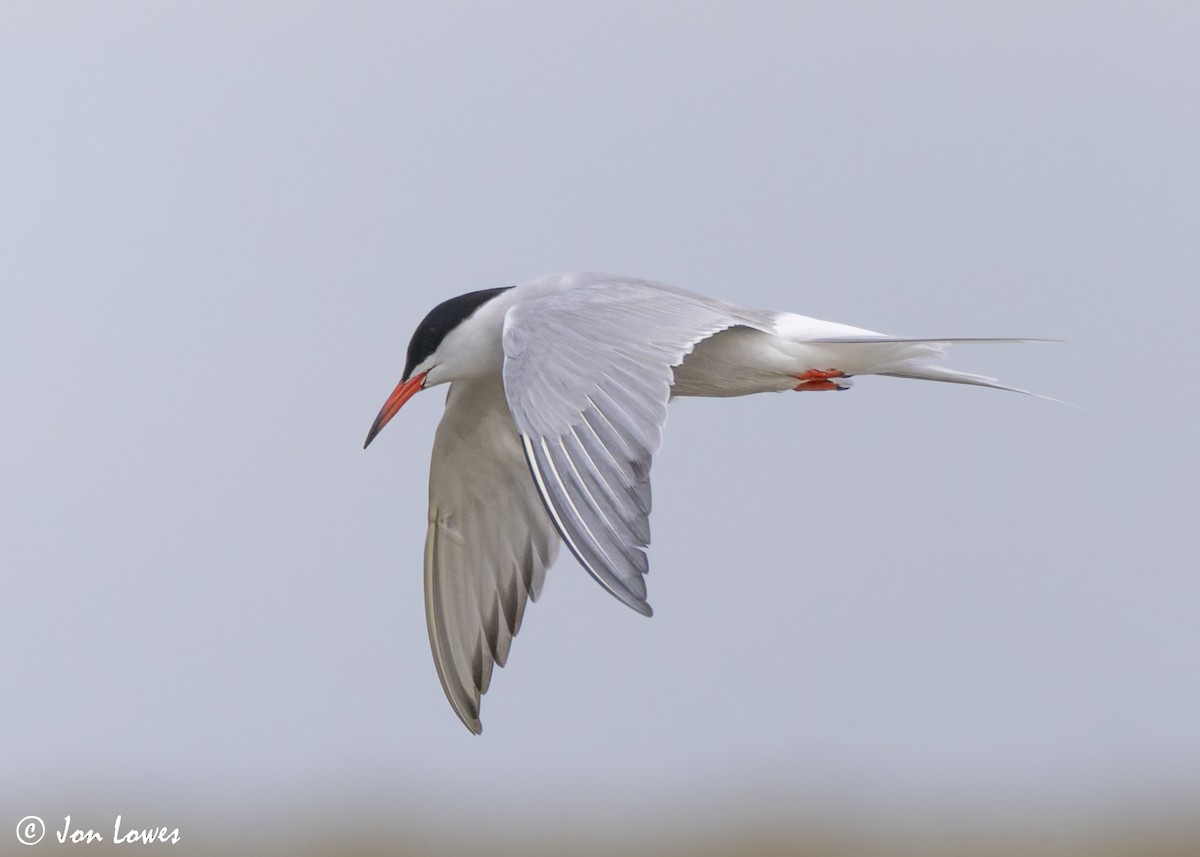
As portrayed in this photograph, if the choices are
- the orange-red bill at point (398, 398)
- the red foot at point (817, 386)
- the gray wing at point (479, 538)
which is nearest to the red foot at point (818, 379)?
the red foot at point (817, 386)

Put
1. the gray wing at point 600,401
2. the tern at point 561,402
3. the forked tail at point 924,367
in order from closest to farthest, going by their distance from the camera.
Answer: the gray wing at point 600,401 → the tern at point 561,402 → the forked tail at point 924,367

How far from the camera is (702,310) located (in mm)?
4723

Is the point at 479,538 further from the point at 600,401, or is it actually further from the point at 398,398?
the point at 600,401

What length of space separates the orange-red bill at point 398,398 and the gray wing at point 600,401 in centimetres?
75

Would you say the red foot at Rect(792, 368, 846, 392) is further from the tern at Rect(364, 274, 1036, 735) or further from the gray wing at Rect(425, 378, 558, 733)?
the gray wing at Rect(425, 378, 558, 733)

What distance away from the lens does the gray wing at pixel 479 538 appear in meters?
5.63

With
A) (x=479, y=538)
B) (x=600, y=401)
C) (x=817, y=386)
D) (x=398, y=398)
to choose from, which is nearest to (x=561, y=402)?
(x=600, y=401)

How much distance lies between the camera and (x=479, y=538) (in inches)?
228

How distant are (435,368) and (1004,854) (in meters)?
5.29

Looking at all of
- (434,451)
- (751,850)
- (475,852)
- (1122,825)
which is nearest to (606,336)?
(434,451)

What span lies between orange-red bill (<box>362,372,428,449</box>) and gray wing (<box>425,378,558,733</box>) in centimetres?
33

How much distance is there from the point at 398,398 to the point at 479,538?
2.39ft

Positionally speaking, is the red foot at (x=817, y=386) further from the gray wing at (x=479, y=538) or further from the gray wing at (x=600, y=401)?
the gray wing at (x=479, y=538)

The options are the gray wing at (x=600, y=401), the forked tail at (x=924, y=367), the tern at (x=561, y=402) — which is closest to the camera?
the gray wing at (x=600, y=401)
